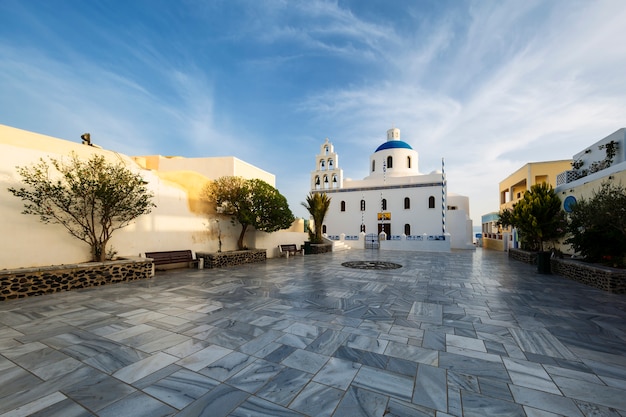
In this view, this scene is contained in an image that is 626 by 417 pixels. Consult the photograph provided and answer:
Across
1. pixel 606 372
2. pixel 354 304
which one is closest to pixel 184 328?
pixel 354 304

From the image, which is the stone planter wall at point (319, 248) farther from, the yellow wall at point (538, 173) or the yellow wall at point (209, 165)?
the yellow wall at point (538, 173)

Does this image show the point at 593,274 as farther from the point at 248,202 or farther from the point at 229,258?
the point at 229,258

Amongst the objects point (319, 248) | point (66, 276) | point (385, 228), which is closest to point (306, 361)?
point (66, 276)

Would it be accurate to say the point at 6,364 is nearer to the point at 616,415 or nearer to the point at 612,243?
the point at 616,415

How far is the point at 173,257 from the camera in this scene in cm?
1009

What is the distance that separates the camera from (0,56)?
24.2 feet

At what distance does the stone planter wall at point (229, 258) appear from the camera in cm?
1074

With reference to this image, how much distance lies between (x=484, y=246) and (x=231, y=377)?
28.5 metres

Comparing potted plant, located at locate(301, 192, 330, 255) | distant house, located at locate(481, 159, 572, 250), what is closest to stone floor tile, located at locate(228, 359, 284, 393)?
potted plant, located at locate(301, 192, 330, 255)

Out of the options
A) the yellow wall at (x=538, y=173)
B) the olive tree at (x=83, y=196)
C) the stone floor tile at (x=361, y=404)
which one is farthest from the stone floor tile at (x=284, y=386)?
the yellow wall at (x=538, y=173)

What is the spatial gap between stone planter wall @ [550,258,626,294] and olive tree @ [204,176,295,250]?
11.1 metres

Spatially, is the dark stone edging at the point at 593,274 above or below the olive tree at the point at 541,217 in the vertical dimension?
below

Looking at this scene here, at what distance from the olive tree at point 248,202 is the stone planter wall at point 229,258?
0.81m

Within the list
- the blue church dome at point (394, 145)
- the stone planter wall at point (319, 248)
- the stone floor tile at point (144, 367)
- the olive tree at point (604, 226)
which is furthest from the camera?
the blue church dome at point (394, 145)
